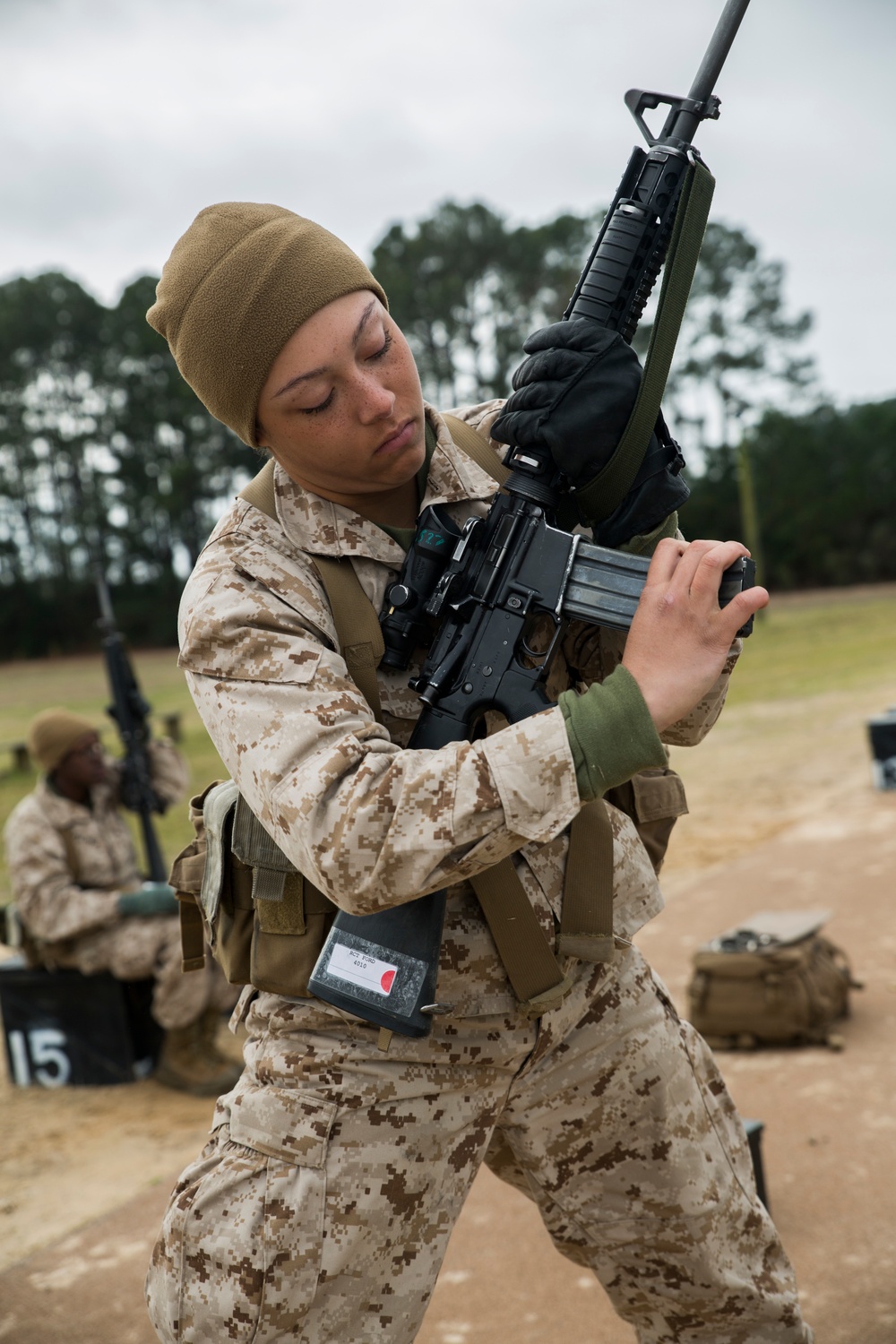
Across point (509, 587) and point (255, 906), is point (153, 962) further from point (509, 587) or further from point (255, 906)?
point (509, 587)

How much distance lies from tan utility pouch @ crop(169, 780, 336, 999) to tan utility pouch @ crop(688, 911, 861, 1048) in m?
2.97

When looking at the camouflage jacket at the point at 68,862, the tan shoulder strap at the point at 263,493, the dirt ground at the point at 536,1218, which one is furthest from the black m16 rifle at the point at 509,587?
the camouflage jacket at the point at 68,862

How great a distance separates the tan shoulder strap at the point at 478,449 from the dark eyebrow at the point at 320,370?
36 centimetres

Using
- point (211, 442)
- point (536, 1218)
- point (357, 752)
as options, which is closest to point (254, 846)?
point (357, 752)

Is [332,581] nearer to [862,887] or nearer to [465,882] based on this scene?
[465,882]

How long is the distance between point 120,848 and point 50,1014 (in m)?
0.82

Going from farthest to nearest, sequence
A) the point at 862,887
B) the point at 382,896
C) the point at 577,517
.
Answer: the point at 862,887 → the point at 577,517 → the point at 382,896

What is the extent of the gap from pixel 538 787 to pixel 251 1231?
873 millimetres

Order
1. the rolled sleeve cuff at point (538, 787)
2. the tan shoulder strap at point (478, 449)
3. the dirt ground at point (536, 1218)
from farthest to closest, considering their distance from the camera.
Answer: the dirt ground at point (536, 1218) → the tan shoulder strap at point (478, 449) → the rolled sleeve cuff at point (538, 787)

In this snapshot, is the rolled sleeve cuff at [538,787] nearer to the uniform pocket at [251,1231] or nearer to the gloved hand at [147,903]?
the uniform pocket at [251,1231]

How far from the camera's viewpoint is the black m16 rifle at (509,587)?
197cm

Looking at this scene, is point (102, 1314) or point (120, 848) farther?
point (120, 848)

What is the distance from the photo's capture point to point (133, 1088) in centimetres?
550

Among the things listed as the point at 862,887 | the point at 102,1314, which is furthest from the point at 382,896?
the point at 862,887
